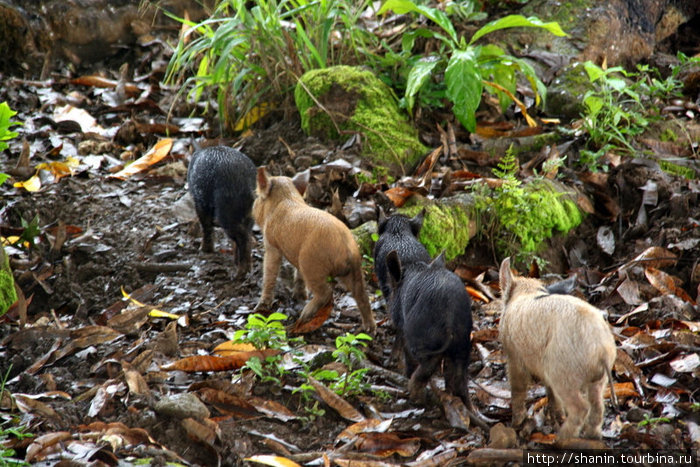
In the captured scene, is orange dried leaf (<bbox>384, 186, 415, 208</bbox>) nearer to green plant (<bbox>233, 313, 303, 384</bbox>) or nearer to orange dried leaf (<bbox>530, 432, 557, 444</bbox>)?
green plant (<bbox>233, 313, 303, 384</bbox>)

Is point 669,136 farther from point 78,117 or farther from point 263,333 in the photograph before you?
point 78,117

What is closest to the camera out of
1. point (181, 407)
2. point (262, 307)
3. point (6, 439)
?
point (6, 439)

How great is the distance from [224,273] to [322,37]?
263 centimetres

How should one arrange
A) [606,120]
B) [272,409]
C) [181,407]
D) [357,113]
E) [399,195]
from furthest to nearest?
[357,113] < [606,120] < [399,195] < [272,409] < [181,407]

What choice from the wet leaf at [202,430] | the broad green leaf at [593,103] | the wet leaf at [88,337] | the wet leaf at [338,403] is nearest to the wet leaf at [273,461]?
the wet leaf at [202,430]

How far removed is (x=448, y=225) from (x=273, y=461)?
2.70 meters

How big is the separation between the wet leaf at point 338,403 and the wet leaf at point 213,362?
409 mm

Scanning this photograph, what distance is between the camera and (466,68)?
20.3 feet

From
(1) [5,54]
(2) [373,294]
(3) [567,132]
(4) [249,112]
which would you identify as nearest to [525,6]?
(3) [567,132]

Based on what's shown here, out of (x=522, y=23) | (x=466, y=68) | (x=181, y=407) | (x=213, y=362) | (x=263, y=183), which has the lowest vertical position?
(x=213, y=362)

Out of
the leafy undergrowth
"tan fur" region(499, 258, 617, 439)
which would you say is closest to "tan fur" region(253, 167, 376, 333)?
the leafy undergrowth

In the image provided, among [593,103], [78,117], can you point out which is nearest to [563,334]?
[593,103]

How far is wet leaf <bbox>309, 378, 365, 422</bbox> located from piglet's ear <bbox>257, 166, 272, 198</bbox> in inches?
64.8

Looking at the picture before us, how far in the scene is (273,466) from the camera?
3.26m
